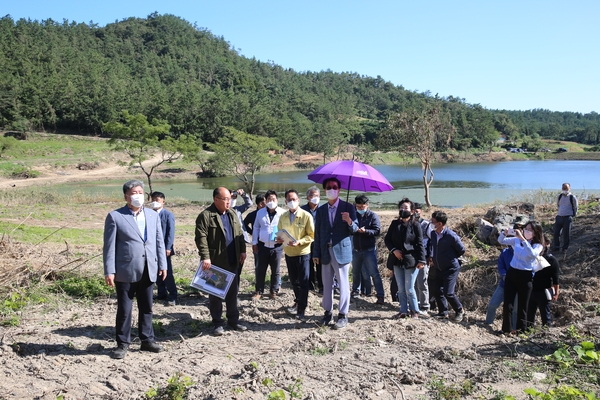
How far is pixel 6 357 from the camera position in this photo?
404 centimetres

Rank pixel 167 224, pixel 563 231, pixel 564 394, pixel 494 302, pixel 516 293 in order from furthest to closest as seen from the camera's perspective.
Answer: pixel 563 231 → pixel 167 224 → pixel 494 302 → pixel 516 293 → pixel 564 394

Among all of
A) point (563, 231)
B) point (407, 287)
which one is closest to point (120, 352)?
point (407, 287)

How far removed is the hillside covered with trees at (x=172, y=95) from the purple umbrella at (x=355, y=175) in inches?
639

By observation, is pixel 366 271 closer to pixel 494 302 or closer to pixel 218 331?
pixel 494 302

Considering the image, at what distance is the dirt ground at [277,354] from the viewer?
362 cm

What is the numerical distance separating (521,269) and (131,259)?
433 cm

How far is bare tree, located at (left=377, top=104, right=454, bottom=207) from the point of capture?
2166 cm

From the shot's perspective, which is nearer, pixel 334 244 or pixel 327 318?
pixel 334 244

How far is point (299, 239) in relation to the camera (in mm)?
5742

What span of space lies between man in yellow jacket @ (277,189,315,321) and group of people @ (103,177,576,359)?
13 mm

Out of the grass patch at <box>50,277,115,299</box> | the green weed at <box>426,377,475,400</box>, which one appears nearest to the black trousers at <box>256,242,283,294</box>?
the grass patch at <box>50,277,115,299</box>

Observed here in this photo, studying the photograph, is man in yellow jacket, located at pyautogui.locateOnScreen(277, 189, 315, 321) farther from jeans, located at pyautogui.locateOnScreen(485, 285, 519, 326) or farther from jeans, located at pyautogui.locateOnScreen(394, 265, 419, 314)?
jeans, located at pyautogui.locateOnScreen(485, 285, 519, 326)

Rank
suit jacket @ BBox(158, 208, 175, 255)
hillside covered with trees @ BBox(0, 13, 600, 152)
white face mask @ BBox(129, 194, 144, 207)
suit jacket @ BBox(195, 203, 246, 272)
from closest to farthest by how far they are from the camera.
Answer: white face mask @ BBox(129, 194, 144, 207) → suit jacket @ BBox(195, 203, 246, 272) → suit jacket @ BBox(158, 208, 175, 255) → hillside covered with trees @ BBox(0, 13, 600, 152)

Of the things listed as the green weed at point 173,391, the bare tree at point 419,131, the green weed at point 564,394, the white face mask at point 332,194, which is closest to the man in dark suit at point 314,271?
the white face mask at point 332,194
